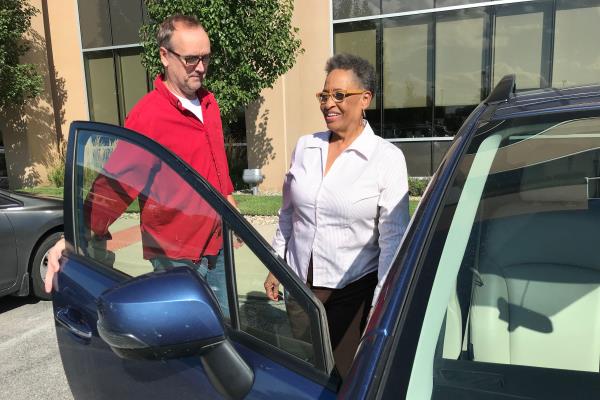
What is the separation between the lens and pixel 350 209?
1.94m

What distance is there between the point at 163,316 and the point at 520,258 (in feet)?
3.73

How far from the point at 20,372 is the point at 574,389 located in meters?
3.67

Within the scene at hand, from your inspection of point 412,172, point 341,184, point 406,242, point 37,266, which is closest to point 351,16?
point 412,172

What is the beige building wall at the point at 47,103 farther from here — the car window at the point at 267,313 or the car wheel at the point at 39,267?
the car window at the point at 267,313

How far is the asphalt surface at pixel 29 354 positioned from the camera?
10.3 feet

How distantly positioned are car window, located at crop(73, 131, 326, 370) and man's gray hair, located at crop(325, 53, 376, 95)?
3.30 feet

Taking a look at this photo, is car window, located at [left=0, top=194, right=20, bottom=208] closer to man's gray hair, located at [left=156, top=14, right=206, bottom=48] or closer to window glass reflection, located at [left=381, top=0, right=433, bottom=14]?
man's gray hair, located at [left=156, top=14, right=206, bottom=48]

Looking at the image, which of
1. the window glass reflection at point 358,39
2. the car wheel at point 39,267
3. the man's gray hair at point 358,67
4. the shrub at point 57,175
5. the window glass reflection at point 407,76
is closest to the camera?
the man's gray hair at point 358,67

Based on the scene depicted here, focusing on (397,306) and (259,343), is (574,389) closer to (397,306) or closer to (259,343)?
(397,306)

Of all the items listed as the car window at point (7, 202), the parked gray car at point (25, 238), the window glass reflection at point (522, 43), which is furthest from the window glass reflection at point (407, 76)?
the car window at point (7, 202)

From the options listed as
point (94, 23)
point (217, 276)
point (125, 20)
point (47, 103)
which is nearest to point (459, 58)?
point (125, 20)

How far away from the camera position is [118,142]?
1.55m

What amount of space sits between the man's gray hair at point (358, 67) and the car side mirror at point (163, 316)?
1.27 metres

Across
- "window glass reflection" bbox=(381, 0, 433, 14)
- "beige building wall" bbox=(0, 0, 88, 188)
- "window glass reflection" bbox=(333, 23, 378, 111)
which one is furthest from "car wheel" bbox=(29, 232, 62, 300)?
"beige building wall" bbox=(0, 0, 88, 188)
